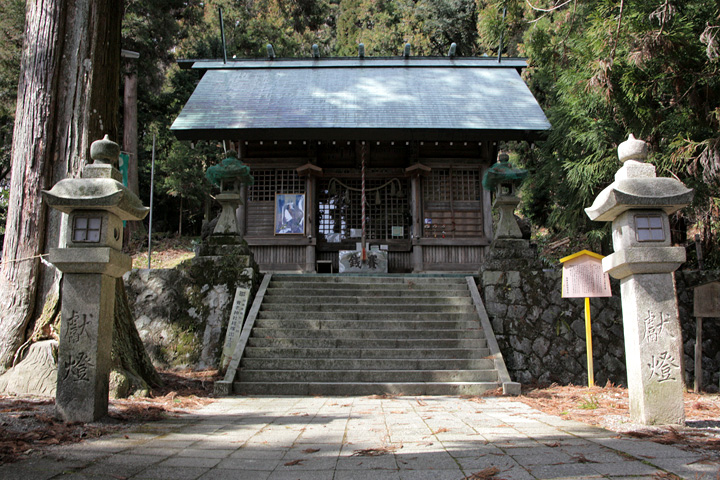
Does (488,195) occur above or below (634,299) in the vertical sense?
above

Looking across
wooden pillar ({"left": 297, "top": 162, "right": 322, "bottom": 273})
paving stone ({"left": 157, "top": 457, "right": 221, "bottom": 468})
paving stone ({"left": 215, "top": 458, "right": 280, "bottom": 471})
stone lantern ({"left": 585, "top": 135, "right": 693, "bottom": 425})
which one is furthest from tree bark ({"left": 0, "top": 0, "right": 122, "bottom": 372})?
wooden pillar ({"left": 297, "top": 162, "right": 322, "bottom": 273})

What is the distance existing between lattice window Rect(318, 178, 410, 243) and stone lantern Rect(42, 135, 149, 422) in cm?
799

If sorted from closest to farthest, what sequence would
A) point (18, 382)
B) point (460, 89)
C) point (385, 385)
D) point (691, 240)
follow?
point (18, 382) → point (385, 385) → point (691, 240) → point (460, 89)

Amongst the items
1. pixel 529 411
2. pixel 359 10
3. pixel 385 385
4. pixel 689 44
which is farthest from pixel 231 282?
pixel 359 10

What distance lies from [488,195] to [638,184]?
7440 mm

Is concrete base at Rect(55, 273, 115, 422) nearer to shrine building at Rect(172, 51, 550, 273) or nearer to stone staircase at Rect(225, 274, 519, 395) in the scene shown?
stone staircase at Rect(225, 274, 519, 395)

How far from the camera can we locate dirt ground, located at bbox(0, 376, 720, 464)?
3.12 metres

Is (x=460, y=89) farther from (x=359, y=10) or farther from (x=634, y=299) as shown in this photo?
(x=359, y=10)

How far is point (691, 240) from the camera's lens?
970cm

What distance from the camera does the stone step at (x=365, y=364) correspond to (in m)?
6.52

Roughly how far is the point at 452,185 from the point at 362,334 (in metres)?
5.83

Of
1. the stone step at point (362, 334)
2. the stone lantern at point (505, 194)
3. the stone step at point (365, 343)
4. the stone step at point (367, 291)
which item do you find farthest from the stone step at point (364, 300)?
the stone lantern at point (505, 194)

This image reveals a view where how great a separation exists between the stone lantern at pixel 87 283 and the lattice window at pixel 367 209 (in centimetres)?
799

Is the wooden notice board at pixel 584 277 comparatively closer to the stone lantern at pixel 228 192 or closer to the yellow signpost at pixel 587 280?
the yellow signpost at pixel 587 280
